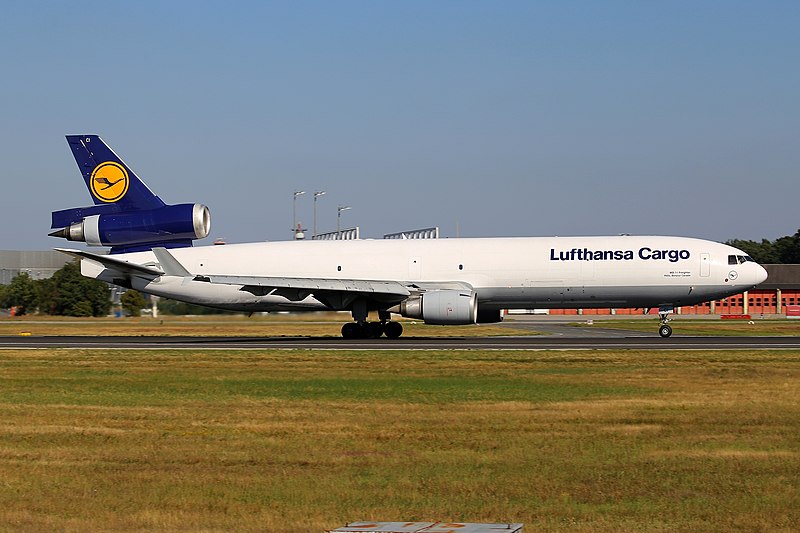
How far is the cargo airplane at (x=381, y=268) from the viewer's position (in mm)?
43375

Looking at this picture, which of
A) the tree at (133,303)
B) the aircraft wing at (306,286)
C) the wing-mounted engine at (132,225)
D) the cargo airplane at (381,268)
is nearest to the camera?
the aircraft wing at (306,286)

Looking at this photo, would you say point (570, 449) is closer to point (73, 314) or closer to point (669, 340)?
point (669, 340)

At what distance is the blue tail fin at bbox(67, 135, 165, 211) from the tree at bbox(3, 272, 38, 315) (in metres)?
55.1

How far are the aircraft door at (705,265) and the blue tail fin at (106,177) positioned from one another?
2420 centimetres

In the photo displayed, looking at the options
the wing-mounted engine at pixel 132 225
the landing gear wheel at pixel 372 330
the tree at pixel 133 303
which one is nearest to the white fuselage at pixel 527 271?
the wing-mounted engine at pixel 132 225

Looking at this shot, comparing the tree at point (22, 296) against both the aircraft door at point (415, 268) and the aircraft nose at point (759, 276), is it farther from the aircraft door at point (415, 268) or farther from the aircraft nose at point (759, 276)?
the aircraft nose at point (759, 276)

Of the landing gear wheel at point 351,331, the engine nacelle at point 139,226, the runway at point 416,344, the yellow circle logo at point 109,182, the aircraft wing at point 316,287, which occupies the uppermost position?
A: the yellow circle logo at point 109,182

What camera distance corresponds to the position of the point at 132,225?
152 feet

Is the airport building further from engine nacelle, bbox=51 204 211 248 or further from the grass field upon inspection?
the grass field

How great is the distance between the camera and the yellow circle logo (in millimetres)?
46750

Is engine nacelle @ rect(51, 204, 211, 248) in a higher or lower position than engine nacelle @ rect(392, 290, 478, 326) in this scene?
higher

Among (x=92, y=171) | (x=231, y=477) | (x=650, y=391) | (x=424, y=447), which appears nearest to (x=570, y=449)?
(x=424, y=447)

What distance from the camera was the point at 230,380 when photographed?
26094 mm

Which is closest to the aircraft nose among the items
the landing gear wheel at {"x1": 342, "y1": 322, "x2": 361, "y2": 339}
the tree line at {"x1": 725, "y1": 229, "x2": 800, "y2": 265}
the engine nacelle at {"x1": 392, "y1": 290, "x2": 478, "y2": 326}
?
the engine nacelle at {"x1": 392, "y1": 290, "x2": 478, "y2": 326}
